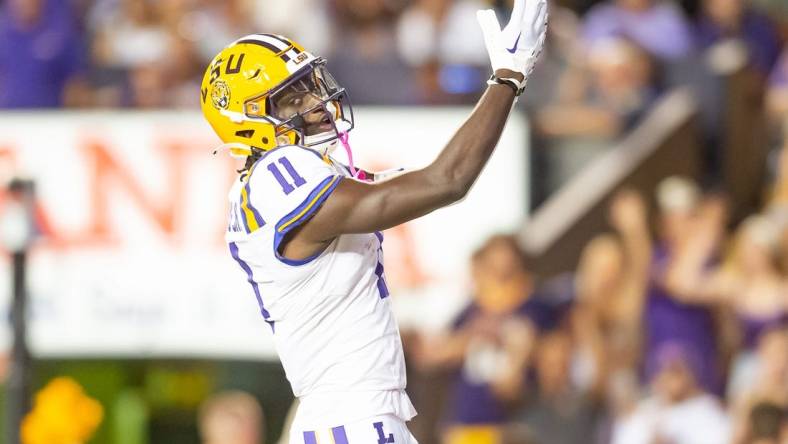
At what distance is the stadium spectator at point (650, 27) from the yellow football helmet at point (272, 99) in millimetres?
5979

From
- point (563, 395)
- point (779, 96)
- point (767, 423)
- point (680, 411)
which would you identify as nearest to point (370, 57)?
point (779, 96)

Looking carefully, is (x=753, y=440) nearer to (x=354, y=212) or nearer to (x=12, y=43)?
(x=354, y=212)

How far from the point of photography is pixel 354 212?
454 cm

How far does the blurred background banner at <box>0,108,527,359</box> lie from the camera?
10.3 m

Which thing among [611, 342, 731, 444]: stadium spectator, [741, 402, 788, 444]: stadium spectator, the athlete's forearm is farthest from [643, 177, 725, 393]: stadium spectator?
the athlete's forearm

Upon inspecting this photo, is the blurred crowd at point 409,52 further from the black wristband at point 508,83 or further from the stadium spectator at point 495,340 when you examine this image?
the black wristband at point 508,83

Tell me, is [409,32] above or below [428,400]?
above

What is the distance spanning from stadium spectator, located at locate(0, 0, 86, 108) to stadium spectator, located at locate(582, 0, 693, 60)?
3745 mm

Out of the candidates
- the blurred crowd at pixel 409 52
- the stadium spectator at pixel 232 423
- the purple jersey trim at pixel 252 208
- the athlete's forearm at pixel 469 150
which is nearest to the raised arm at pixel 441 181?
the athlete's forearm at pixel 469 150

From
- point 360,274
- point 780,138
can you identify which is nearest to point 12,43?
point 780,138

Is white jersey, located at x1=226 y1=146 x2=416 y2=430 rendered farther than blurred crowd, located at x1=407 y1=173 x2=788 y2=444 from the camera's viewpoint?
No

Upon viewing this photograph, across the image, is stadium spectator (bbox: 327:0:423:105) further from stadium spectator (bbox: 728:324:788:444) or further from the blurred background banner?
stadium spectator (bbox: 728:324:788:444)

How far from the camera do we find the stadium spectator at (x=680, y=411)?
8.62m

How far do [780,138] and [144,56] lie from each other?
4538 millimetres
